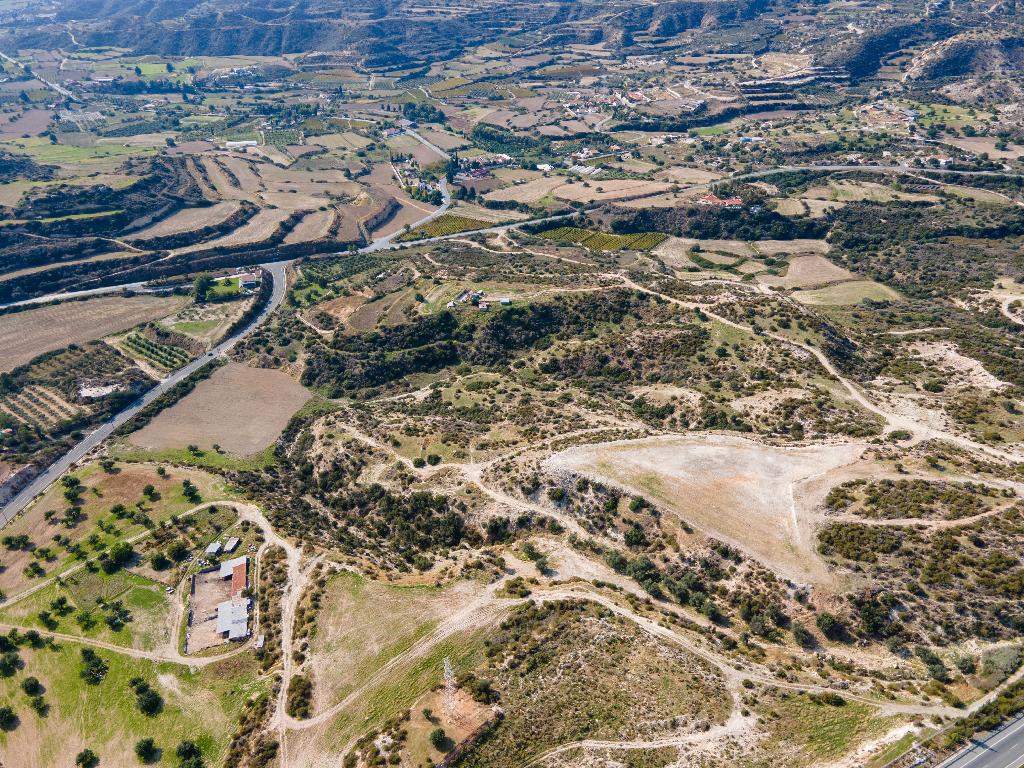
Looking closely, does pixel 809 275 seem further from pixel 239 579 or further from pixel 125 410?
pixel 125 410

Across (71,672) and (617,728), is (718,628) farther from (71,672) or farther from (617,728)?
(71,672)

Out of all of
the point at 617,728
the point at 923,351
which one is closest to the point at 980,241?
the point at 923,351

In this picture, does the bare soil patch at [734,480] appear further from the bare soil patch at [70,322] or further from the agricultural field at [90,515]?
the bare soil patch at [70,322]

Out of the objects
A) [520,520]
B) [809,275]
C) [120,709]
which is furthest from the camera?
[809,275]

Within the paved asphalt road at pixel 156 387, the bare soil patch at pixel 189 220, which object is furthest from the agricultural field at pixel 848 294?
the bare soil patch at pixel 189 220

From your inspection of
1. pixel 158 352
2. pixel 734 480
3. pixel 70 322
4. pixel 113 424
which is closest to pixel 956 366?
pixel 734 480

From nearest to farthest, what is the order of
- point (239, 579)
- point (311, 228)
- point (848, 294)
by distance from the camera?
point (239, 579) → point (848, 294) → point (311, 228)
